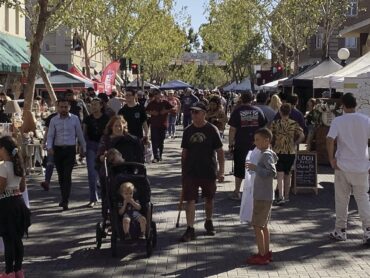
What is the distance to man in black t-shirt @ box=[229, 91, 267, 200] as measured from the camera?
36.9 feet

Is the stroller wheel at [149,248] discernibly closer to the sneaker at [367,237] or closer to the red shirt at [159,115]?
the sneaker at [367,237]

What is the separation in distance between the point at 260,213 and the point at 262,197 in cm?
Result: 17

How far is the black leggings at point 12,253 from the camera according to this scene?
6.50 meters

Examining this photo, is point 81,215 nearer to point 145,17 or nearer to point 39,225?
point 39,225

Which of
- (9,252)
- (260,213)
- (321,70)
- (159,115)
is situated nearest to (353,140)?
(260,213)

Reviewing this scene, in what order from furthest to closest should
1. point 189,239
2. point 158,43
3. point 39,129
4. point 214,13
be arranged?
point 214,13
point 158,43
point 39,129
point 189,239

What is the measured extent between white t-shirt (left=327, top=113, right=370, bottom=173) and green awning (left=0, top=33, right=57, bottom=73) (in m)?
→ 18.2

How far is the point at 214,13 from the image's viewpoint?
190 ft

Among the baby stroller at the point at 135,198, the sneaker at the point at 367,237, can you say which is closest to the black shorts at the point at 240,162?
the sneaker at the point at 367,237

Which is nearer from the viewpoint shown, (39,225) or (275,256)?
(275,256)

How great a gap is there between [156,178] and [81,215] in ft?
13.8

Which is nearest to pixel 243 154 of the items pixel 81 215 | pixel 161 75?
pixel 81 215

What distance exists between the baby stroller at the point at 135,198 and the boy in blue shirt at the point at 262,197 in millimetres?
1144

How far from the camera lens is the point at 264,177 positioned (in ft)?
24.3
